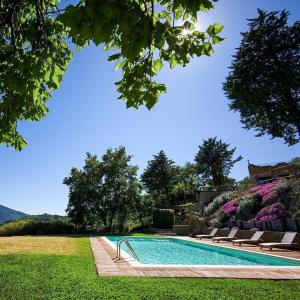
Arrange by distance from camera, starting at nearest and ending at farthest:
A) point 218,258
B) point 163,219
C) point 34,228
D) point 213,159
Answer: point 218,258 → point 34,228 → point 163,219 → point 213,159

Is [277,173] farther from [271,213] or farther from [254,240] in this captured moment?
[254,240]

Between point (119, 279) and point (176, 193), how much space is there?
50454 mm

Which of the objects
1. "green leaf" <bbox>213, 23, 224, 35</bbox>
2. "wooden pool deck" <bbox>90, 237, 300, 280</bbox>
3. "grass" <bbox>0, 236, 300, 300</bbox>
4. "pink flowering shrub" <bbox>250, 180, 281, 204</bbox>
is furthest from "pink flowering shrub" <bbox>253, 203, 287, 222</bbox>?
"green leaf" <bbox>213, 23, 224, 35</bbox>

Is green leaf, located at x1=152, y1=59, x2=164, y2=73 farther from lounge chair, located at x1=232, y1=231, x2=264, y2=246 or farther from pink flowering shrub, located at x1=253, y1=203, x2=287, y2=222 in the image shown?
pink flowering shrub, located at x1=253, y1=203, x2=287, y2=222

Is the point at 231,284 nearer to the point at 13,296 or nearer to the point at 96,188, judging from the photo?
the point at 13,296

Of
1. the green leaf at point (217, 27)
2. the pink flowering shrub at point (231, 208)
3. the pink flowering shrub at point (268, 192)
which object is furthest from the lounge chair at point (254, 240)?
the green leaf at point (217, 27)

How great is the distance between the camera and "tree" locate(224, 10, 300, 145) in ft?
87.0

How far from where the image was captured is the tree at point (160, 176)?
6000cm

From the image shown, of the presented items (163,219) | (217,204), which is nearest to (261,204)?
(217,204)

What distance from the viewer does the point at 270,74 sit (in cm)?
2700

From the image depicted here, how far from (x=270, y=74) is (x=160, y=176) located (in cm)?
3626

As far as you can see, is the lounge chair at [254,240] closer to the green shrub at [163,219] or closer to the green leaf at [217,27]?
the green leaf at [217,27]

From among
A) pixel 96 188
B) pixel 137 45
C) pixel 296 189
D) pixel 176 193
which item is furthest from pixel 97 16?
pixel 176 193

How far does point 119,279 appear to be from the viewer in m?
7.94
